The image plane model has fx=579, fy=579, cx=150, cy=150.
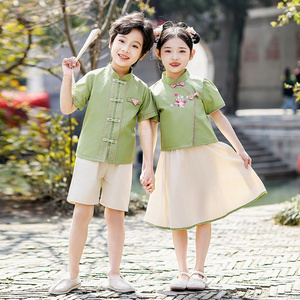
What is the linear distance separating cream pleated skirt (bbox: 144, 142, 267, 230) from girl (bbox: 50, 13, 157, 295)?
0.64 feet

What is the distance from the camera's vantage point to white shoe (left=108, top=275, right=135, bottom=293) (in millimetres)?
3328

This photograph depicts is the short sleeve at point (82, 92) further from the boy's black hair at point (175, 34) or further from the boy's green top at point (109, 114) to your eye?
the boy's black hair at point (175, 34)

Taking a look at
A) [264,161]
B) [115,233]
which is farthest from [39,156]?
[264,161]

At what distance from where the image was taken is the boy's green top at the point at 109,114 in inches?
133

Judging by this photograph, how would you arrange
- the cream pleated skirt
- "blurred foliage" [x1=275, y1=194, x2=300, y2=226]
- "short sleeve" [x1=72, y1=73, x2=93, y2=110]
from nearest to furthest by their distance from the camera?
"short sleeve" [x1=72, y1=73, x2=93, y2=110], the cream pleated skirt, "blurred foliage" [x1=275, y1=194, x2=300, y2=226]

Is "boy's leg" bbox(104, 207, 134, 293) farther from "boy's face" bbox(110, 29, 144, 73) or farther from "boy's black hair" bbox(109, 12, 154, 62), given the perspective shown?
"boy's black hair" bbox(109, 12, 154, 62)

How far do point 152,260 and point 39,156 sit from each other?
360 cm

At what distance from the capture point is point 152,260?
168 inches

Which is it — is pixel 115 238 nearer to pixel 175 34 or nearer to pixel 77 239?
pixel 77 239

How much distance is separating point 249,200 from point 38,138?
4734 millimetres

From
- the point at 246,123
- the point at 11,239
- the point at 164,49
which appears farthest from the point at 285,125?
the point at 164,49

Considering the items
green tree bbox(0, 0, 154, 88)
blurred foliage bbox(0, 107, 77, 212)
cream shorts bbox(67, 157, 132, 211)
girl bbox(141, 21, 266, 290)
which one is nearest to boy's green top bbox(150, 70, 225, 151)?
girl bbox(141, 21, 266, 290)

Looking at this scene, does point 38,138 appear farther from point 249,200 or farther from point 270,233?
point 249,200

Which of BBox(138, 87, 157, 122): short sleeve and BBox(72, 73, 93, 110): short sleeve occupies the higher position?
BBox(72, 73, 93, 110): short sleeve
